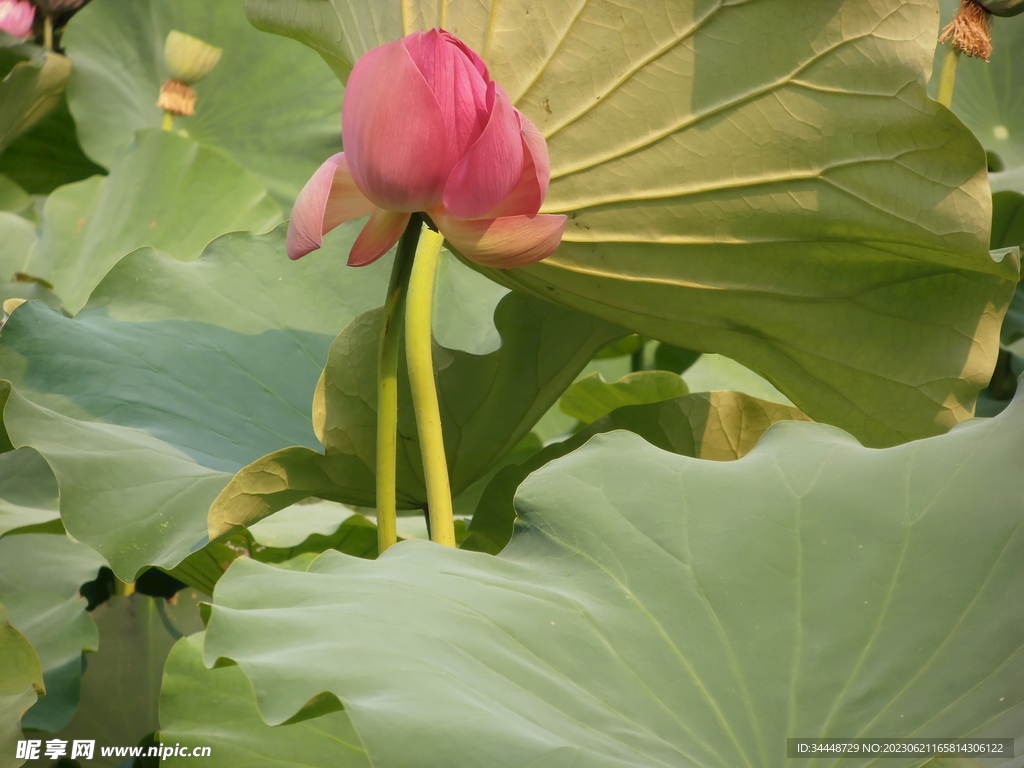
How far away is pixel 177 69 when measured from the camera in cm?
175

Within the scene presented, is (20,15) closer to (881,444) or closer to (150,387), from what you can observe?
(150,387)

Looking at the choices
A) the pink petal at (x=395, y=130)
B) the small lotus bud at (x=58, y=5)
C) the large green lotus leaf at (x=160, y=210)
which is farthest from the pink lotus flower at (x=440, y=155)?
the small lotus bud at (x=58, y=5)

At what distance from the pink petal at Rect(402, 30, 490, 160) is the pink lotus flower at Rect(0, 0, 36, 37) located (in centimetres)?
156

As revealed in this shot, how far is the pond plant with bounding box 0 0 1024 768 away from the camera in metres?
0.56

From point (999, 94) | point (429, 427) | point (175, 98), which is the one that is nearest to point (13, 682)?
point (429, 427)

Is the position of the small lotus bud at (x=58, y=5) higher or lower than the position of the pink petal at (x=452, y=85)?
higher

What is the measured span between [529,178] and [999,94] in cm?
156

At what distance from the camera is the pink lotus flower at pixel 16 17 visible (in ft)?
5.99

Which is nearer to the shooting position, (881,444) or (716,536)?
(716,536)

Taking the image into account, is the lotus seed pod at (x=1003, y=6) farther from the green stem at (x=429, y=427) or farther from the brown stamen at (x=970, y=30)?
the green stem at (x=429, y=427)

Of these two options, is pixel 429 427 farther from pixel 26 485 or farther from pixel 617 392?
pixel 26 485

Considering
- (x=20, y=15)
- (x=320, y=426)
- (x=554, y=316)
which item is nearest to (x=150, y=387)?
(x=320, y=426)

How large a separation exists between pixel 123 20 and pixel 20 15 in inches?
11.6

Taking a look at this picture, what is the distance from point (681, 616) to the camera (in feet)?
2.00
